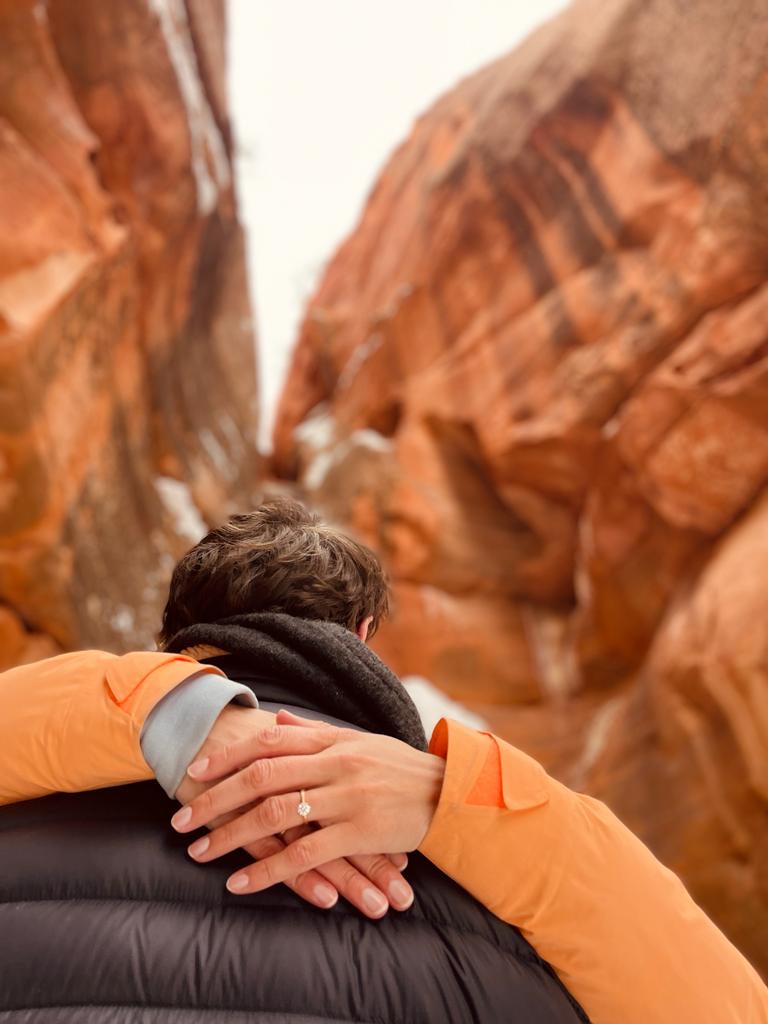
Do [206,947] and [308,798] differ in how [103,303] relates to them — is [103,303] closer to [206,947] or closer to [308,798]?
[308,798]

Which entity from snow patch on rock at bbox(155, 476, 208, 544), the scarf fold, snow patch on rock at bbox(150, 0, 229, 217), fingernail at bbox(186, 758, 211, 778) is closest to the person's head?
the scarf fold

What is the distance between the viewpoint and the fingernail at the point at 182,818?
109 centimetres

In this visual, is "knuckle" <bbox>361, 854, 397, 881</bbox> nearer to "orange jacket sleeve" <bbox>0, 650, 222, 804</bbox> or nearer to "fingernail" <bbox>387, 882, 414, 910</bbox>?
"fingernail" <bbox>387, 882, 414, 910</bbox>

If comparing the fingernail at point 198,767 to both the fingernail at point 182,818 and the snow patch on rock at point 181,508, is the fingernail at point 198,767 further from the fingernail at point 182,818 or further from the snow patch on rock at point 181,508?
the snow patch on rock at point 181,508

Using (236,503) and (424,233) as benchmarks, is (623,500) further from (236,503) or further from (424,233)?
A: (424,233)

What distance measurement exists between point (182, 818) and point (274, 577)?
1.63ft

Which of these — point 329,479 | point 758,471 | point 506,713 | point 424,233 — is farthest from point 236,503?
point 758,471

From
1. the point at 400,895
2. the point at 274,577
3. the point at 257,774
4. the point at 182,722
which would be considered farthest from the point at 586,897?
the point at 274,577

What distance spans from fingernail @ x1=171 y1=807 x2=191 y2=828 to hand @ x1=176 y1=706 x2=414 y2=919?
0.03 m

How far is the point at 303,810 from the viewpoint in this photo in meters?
1.10

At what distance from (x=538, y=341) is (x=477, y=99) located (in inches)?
221

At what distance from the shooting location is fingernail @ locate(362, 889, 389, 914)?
3.48 ft

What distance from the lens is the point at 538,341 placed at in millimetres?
9984

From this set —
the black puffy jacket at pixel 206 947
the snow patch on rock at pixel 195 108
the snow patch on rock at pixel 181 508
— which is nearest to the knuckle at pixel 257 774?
the black puffy jacket at pixel 206 947
